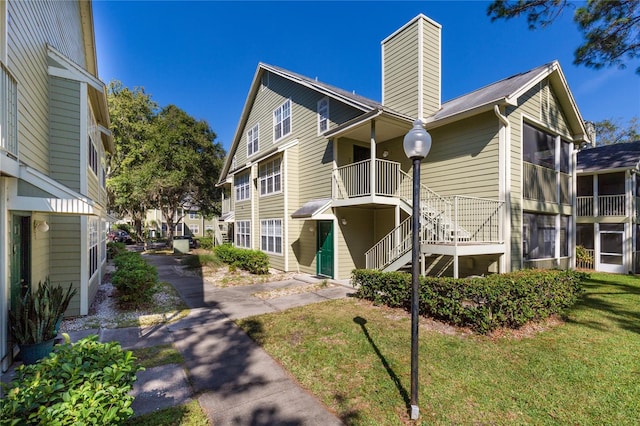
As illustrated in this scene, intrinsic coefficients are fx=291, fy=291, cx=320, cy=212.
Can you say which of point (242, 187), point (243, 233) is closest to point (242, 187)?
point (242, 187)

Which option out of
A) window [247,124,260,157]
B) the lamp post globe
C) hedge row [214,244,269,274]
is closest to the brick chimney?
the lamp post globe

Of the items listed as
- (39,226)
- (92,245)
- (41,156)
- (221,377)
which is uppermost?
(41,156)

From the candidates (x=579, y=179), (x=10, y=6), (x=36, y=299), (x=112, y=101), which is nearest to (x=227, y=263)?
(x=36, y=299)

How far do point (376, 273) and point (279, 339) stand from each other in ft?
12.0

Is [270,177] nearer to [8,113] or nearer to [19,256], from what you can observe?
[19,256]

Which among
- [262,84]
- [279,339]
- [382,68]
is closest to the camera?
[279,339]

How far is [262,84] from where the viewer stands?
18.0 metres

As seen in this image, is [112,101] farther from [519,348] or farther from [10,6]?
[519,348]

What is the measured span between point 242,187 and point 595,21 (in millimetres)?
18053

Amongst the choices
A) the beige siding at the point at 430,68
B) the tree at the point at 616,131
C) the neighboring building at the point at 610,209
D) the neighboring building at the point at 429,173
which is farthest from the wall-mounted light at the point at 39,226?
the tree at the point at 616,131

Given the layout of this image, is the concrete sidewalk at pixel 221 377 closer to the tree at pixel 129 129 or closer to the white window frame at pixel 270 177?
the white window frame at pixel 270 177

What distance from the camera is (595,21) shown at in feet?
33.3

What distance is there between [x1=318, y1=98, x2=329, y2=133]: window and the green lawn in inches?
333

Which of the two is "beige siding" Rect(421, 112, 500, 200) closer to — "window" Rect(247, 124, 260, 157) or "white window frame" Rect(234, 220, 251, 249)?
"white window frame" Rect(234, 220, 251, 249)
